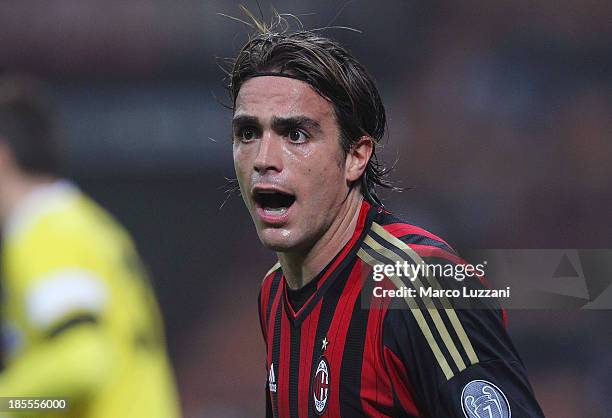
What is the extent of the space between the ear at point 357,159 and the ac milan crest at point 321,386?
1.67 feet

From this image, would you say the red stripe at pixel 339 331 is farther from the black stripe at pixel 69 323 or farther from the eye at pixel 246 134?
the black stripe at pixel 69 323

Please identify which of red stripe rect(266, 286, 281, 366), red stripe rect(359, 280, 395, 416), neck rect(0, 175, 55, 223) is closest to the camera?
red stripe rect(359, 280, 395, 416)

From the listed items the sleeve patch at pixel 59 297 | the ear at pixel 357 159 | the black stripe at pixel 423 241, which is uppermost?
the ear at pixel 357 159

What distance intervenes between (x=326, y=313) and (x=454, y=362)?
46 cm

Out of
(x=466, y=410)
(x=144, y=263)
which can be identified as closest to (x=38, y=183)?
(x=466, y=410)

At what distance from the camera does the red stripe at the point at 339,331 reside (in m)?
2.29

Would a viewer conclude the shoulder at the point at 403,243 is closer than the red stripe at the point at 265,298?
Yes

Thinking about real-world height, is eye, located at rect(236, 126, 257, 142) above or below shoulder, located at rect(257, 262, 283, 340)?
above

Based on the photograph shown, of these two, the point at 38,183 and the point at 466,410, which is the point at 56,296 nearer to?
the point at 38,183

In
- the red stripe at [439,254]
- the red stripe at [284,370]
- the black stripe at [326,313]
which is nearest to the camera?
the red stripe at [439,254]

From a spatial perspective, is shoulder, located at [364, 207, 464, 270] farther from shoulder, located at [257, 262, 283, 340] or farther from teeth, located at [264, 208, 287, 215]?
shoulder, located at [257, 262, 283, 340]

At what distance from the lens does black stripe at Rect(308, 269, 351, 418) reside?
2.40m

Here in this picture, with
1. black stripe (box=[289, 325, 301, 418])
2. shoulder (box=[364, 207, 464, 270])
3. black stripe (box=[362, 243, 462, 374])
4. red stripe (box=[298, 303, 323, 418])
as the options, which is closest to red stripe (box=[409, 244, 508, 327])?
shoulder (box=[364, 207, 464, 270])

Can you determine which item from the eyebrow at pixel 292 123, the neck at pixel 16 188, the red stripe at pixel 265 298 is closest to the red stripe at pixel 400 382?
the eyebrow at pixel 292 123
